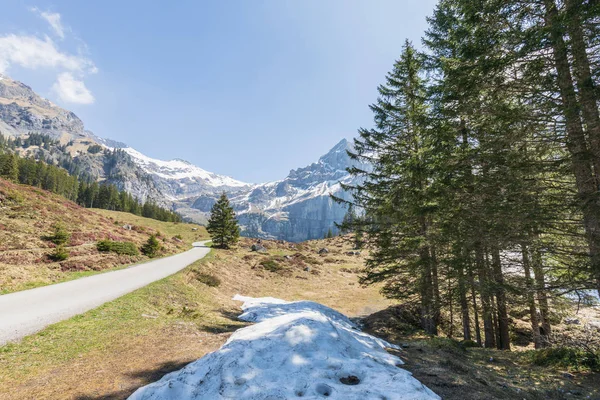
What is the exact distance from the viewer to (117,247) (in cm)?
2445

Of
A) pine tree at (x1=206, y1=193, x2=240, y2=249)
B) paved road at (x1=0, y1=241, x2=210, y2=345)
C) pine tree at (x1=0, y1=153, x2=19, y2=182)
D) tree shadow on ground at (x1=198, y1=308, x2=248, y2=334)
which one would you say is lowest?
tree shadow on ground at (x1=198, y1=308, x2=248, y2=334)

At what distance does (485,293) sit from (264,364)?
24.7 ft

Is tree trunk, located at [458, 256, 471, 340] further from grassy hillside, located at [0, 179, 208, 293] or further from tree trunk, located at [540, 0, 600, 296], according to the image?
grassy hillside, located at [0, 179, 208, 293]

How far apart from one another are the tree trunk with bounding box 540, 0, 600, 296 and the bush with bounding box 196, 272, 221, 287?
20.4 m

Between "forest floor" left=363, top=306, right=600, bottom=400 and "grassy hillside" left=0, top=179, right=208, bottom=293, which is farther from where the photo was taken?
"grassy hillside" left=0, top=179, right=208, bottom=293

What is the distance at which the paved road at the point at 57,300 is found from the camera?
912cm

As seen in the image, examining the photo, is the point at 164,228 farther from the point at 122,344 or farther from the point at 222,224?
the point at 122,344

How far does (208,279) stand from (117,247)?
34.1ft

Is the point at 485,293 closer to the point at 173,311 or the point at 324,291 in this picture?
the point at 173,311

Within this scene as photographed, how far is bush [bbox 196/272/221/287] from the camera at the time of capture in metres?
20.4

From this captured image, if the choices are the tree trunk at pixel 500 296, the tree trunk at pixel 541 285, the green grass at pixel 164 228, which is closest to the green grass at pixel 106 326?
the tree trunk at pixel 500 296

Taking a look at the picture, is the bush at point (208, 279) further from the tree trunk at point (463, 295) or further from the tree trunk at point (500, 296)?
the tree trunk at point (500, 296)

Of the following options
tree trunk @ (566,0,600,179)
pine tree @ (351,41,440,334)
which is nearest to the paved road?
pine tree @ (351,41,440,334)

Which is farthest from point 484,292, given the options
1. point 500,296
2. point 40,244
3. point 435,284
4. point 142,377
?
point 40,244
